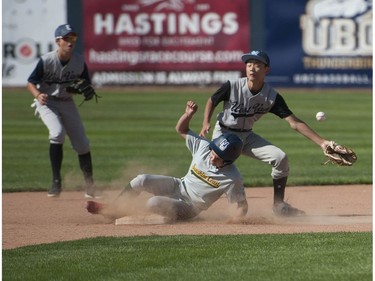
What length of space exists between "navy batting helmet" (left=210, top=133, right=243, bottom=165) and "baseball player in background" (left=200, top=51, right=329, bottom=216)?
19.4 inches

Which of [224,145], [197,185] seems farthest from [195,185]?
[224,145]

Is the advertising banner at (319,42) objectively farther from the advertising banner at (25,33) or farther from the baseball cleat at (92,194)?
the baseball cleat at (92,194)

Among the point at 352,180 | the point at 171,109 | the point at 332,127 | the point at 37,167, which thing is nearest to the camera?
the point at 352,180

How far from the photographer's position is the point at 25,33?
3130cm

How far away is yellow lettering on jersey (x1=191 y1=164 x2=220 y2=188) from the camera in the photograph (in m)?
9.44

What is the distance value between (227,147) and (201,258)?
1890 mm

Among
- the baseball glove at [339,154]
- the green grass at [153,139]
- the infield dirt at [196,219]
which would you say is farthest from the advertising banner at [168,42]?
the baseball glove at [339,154]

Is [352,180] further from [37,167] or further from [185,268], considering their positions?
[185,268]

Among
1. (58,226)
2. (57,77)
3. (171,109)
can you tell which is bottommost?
(171,109)

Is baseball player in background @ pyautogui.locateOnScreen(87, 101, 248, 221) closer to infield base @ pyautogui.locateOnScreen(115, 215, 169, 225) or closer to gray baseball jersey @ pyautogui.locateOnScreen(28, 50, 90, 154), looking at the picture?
infield base @ pyautogui.locateOnScreen(115, 215, 169, 225)

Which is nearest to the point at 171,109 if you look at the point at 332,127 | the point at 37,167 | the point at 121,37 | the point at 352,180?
the point at 332,127

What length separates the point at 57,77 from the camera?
1181cm

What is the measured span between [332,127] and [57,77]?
32.4 feet

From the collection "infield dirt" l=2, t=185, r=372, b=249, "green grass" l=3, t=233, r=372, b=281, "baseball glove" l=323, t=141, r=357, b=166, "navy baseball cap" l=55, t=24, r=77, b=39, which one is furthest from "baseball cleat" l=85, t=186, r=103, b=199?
"green grass" l=3, t=233, r=372, b=281
